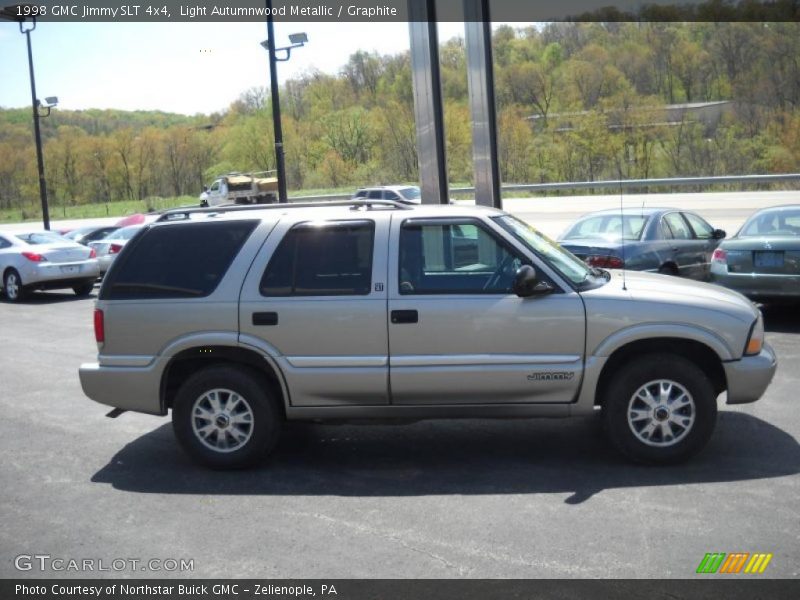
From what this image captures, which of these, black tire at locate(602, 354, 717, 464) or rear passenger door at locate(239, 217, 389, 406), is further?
rear passenger door at locate(239, 217, 389, 406)

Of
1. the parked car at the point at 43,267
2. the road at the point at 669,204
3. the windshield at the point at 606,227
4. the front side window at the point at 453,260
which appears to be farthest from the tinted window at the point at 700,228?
the parked car at the point at 43,267

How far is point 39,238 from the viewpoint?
20.1 meters

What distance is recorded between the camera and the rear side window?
20.9ft

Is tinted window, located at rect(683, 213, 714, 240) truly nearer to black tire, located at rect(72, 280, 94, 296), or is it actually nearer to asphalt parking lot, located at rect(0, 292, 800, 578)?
asphalt parking lot, located at rect(0, 292, 800, 578)

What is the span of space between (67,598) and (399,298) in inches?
111

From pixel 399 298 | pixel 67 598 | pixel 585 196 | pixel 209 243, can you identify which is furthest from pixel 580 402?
pixel 585 196

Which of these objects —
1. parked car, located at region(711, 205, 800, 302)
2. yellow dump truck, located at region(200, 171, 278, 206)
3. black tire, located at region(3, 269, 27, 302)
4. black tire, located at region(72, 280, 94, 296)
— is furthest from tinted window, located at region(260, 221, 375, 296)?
yellow dump truck, located at region(200, 171, 278, 206)

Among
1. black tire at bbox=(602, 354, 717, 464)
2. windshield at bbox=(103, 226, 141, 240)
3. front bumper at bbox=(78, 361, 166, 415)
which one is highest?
windshield at bbox=(103, 226, 141, 240)

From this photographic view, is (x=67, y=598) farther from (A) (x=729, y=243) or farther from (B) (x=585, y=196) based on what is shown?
(B) (x=585, y=196)

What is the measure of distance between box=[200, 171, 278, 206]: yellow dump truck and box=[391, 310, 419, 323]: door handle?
122 feet

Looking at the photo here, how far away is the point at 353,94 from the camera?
40.0 metres

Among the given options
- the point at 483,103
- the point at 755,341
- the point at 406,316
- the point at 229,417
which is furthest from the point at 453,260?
the point at 483,103

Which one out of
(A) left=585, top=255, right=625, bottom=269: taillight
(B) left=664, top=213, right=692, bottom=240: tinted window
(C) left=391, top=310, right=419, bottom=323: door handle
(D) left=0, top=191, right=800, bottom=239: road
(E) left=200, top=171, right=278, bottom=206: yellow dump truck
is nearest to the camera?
(C) left=391, top=310, right=419, bottom=323: door handle

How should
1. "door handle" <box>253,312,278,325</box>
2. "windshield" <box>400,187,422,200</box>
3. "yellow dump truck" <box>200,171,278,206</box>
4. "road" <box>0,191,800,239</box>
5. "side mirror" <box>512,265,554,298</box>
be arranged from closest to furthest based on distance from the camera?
"side mirror" <box>512,265,554,298</box>
"door handle" <box>253,312,278,325</box>
"road" <box>0,191,800,239</box>
"windshield" <box>400,187,422,200</box>
"yellow dump truck" <box>200,171,278,206</box>
